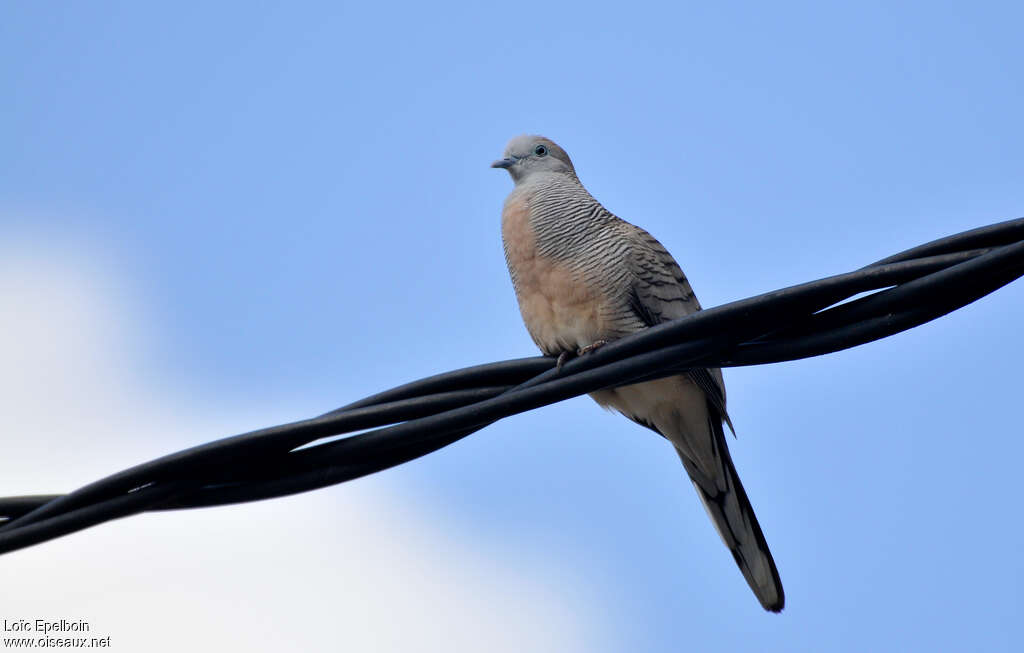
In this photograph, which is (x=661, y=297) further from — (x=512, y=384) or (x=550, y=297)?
(x=512, y=384)

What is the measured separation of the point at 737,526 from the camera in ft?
16.9

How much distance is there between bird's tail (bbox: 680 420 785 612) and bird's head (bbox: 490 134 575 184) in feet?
6.16

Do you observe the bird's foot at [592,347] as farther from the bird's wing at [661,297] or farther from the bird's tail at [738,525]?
the bird's tail at [738,525]

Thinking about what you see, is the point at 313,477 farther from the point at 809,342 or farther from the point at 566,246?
the point at 566,246

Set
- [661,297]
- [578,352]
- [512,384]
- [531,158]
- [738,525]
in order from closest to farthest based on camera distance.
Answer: [512,384] → [578,352] → [738,525] → [661,297] → [531,158]

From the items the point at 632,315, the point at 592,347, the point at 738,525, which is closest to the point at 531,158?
the point at 632,315

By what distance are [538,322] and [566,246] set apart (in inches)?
15.3

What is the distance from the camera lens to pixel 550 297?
526 centimetres

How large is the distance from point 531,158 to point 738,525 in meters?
2.46

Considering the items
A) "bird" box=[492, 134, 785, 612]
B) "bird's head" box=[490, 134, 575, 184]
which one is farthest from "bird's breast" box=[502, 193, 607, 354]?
"bird's head" box=[490, 134, 575, 184]

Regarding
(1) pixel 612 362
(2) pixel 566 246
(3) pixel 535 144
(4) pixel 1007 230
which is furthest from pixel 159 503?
(3) pixel 535 144

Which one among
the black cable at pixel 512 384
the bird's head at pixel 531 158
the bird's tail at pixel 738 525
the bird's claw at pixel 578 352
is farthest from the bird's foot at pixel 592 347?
the bird's head at pixel 531 158

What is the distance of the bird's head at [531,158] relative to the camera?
6.38 meters

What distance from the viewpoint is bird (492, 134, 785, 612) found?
514cm
